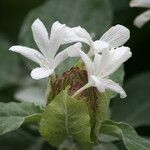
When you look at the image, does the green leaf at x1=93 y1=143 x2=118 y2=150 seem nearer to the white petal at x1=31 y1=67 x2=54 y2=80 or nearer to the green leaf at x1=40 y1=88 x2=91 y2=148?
Result: the green leaf at x1=40 y1=88 x2=91 y2=148

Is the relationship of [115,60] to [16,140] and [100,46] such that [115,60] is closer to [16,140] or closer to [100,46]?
[100,46]

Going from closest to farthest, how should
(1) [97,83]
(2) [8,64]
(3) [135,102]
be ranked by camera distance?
(1) [97,83] → (3) [135,102] → (2) [8,64]

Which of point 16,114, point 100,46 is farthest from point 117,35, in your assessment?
point 16,114

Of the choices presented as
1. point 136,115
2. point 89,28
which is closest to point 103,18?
point 89,28

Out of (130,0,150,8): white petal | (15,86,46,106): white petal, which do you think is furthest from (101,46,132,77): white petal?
(15,86,46,106): white petal

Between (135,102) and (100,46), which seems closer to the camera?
(100,46)

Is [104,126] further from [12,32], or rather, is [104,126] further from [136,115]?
[12,32]
